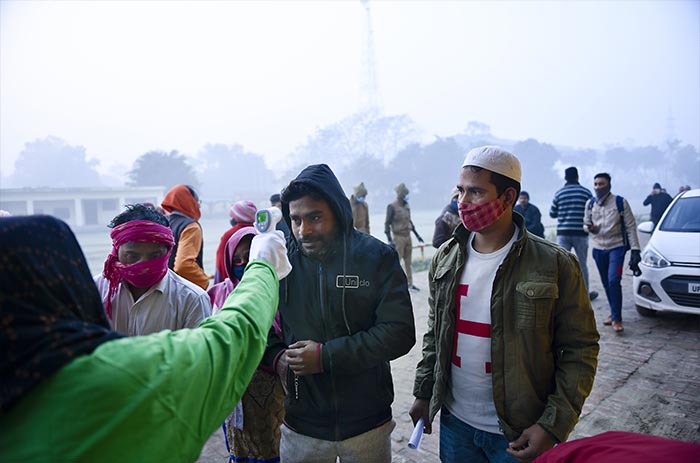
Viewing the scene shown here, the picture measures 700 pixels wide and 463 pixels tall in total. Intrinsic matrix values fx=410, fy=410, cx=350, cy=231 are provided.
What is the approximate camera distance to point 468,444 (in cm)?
195

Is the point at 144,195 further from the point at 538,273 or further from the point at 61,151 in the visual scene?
the point at 538,273

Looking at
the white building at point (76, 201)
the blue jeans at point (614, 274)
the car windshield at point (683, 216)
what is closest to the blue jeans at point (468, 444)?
the blue jeans at point (614, 274)

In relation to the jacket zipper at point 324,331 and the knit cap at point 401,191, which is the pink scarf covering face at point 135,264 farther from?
the knit cap at point 401,191

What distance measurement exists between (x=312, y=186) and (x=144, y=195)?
88.3 ft

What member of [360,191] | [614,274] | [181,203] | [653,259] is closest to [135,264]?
[181,203]

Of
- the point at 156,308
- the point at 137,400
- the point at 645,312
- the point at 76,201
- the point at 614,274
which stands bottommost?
the point at 645,312

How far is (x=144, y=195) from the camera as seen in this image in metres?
25.7

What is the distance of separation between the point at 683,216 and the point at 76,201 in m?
25.0

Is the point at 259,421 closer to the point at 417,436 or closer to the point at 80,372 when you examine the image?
the point at 417,436

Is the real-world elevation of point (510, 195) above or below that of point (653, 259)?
above

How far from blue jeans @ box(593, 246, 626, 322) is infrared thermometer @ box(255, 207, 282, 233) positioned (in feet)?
18.1

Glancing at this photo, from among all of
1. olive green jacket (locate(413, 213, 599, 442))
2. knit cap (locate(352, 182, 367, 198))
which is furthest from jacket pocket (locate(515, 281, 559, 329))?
knit cap (locate(352, 182, 367, 198))

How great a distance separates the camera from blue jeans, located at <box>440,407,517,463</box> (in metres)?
1.84

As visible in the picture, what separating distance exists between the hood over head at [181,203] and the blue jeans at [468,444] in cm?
327
